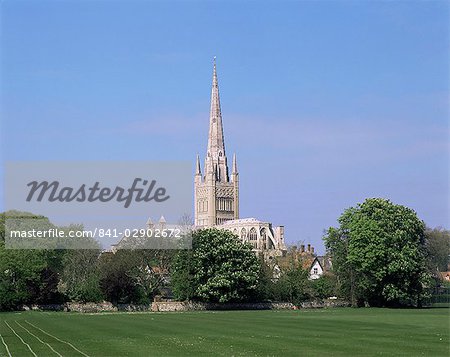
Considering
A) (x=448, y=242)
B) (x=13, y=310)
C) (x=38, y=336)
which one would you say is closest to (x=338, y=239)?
(x=13, y=310)

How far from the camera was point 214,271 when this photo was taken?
271ft

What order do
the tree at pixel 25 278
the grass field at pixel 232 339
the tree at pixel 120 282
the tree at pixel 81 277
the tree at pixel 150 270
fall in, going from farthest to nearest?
1. the tree at pixel 150 270
2. the tree at pixel 120 282
3. the tree at pixel 81 277
4. the tree at pixel 25 278
5. the grass field at pixel 232 339

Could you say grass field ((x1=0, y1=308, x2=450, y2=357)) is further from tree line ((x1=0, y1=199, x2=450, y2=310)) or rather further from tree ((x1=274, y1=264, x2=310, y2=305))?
tree ((x1=274, y1=264, x2=310, y2=305))

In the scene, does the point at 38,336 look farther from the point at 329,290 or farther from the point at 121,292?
the point at 329,290

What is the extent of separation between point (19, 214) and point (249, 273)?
93.8 ft

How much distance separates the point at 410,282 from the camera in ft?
267

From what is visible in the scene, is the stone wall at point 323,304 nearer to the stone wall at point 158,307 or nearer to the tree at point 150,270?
the stone wall at point 158,307

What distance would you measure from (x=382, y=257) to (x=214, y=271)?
15531mm

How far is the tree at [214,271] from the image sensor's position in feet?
267

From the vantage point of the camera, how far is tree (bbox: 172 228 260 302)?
3206 inches

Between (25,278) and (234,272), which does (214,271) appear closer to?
(234,272)

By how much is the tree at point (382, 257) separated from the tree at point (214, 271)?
29.8 feet

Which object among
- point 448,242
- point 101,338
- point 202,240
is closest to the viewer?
point 101,338

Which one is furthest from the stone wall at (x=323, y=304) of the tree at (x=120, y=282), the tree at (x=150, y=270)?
the tree at (x=120, y=282)
